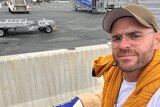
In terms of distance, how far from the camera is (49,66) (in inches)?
239

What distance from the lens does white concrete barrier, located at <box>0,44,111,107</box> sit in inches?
226

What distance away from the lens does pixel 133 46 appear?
1.99 m

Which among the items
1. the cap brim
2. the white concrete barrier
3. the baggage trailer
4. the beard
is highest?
the cap brim

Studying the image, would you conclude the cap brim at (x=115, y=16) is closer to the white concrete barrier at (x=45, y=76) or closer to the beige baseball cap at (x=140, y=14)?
the beige baseball cap at (x=140, y=14)

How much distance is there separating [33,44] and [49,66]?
36.1 ft

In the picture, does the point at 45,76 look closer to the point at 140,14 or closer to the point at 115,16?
the point at 115,16

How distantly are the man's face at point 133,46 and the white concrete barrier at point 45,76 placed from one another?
3.98 meters

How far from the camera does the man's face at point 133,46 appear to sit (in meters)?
1.98

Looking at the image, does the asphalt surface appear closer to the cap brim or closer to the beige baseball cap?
the cap brim

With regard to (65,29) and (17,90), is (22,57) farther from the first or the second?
(65,29)

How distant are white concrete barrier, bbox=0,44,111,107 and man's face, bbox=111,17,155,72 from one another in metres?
3.98

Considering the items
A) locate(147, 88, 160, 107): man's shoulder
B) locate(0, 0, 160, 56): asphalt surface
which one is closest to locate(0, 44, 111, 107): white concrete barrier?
locate(147, 88, 160, 107): man's shoulder

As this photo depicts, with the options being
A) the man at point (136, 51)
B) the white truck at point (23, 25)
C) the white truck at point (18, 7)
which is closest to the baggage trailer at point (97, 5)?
the white truck at point (18, 7)

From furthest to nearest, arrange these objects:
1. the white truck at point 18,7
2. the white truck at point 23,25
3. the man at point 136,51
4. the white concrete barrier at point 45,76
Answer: the white truck at point 18,7 < the white truck at point 23,25 < the white concrete barrier at point 45,76 < the man at point 136,51
